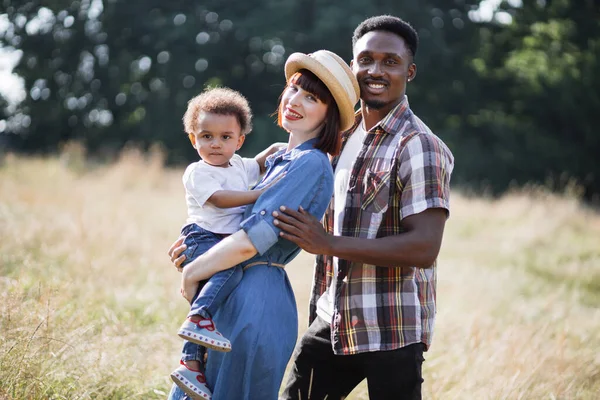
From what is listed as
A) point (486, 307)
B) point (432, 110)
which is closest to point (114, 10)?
point (432, 110)

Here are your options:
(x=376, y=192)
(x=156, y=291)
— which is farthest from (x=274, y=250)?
(x=156, y=291)

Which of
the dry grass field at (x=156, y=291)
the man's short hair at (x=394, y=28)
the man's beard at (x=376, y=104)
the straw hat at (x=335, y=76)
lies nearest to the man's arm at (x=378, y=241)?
the straw hat at (x=335, y=76)

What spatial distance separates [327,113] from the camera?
265 cm

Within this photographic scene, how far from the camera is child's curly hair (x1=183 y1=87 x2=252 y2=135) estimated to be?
2.66m

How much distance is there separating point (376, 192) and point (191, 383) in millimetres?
1080

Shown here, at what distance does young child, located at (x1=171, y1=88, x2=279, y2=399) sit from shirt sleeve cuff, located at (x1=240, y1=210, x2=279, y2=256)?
0.15 metres

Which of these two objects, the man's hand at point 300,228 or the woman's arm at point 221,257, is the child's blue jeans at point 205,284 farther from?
the man's hand at point 300,228

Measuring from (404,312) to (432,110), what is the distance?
23.3 meters

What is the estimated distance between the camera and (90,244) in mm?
7496

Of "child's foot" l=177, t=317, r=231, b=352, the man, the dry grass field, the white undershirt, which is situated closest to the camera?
"child's foot" l=177, t=317, r=231, b=352

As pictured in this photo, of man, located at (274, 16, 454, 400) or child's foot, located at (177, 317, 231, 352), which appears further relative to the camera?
man, located at (274, 16, 454, 400)

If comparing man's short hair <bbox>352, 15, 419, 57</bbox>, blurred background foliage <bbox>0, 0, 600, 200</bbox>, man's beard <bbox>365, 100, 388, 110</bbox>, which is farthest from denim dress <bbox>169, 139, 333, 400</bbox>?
blurred background foliage <bbox>0, 0, 600, 200</bbox>

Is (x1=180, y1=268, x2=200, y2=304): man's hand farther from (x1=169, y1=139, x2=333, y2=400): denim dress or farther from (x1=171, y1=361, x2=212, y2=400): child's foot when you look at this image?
(x1=171, y1=361, x2=212, y2=400): child's foot

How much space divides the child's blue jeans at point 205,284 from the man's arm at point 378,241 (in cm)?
28
